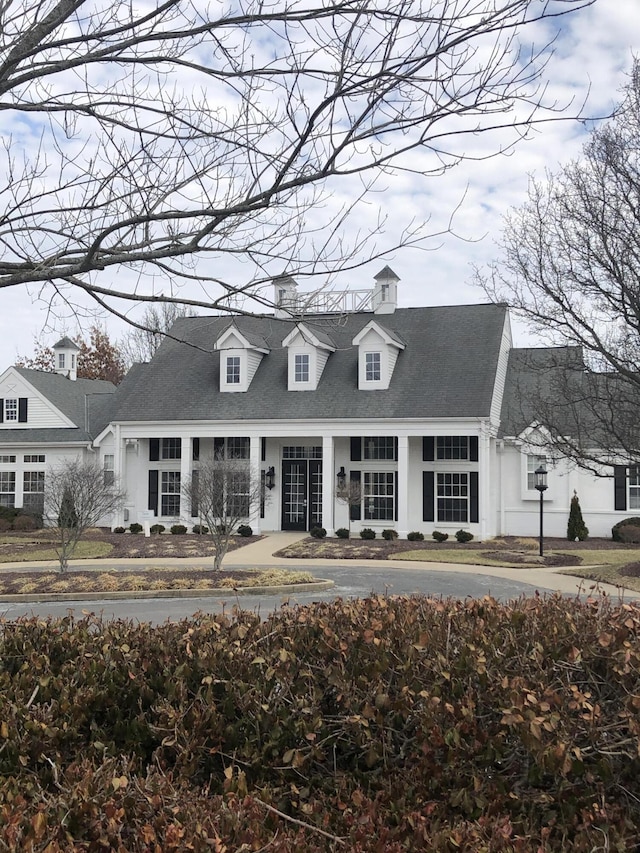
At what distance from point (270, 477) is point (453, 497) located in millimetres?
6705

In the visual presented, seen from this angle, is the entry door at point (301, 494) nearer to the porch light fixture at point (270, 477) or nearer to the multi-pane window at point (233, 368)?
the porch light fixture at point (270, 477)

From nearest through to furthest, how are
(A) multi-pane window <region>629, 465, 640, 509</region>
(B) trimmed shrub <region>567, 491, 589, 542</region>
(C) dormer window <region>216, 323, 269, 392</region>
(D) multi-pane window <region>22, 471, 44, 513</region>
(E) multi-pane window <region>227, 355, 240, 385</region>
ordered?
(B) trimmed shrub <region>567, 491, 589, 542</region>
(A) multi-pane window <region>629, 465, 640, 509</region>
(C) dormer window <region>216, 323, 269, 392</region>
(E) multi-pane window <region>227, 355, 240, 385</region>
(D) multi-pane window <region>22, 471, 44, 513</region>

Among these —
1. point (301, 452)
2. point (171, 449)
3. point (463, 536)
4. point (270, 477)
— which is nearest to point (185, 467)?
point (171, 449)

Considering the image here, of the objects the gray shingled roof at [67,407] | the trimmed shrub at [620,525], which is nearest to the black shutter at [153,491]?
the gray shingled roof at [67,407]

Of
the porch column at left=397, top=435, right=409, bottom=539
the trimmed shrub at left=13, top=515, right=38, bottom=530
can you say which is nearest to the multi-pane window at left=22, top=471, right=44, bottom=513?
the trimmed shrub at left=13, top=515, right=38, bottom=530

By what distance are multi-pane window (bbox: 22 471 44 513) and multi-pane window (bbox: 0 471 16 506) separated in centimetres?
53

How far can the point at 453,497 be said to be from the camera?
95.1 ft

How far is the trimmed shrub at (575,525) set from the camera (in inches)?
1104

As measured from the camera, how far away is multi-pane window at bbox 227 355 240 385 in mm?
32094

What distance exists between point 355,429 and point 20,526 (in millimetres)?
13121

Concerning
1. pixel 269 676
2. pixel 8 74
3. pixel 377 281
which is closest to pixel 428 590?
pixel 269 676

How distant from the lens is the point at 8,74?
466 centimetres

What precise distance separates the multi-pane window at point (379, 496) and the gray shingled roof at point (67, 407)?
471 inches

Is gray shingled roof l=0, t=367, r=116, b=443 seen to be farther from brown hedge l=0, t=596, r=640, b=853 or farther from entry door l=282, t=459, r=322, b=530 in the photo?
brown hedge l=0, t=596, r=640, b=853
